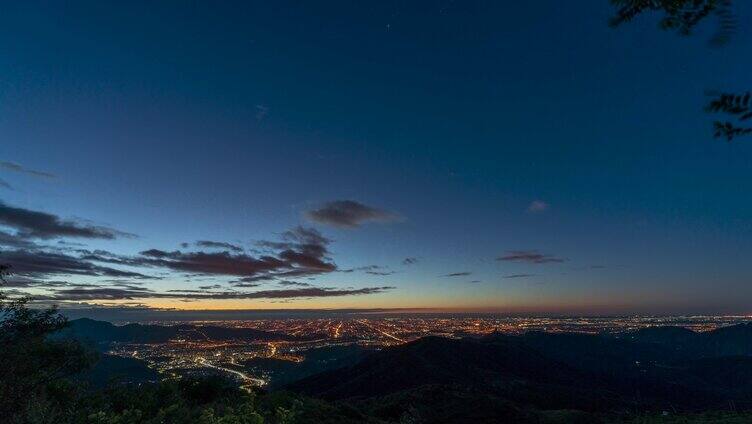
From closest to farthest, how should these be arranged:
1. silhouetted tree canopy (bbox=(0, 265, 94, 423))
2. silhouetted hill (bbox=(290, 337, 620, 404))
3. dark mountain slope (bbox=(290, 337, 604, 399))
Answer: silhouetted tree canopy (bbox=(0, 265, 94, 423))
silhouetted hill (bbox=(290, 337, 620, 404))
dark mountain slope (bbox=(290, 337, 604, 399))

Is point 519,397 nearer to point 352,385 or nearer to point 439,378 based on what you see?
point 439,378

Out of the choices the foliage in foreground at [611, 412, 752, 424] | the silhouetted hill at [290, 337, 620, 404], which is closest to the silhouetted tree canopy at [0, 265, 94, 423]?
the foliage in foreground at [611, 412, 752, 424]

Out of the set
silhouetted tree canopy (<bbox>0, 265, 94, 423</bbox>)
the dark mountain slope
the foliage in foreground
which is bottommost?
the dark mountain slope

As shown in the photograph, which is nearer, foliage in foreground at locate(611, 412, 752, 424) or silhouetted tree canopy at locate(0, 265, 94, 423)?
silhouetted tree canopy at locate(0, 265, 94, 423)

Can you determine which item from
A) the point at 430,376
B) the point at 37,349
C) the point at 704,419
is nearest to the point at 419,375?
the point at 430,376

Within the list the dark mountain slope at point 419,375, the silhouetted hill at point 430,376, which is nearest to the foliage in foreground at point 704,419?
the silhouetted hill at point 430,376

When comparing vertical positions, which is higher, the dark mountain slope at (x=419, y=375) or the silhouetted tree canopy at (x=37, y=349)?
the silhouetted tree canopy at (x=37, y=349)

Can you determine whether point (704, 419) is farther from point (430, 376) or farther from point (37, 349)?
point (430, 376)

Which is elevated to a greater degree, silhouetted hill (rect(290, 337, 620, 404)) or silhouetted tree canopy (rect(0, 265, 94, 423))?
silhouetted tree canopy (rect(0, 265, 94, 423))

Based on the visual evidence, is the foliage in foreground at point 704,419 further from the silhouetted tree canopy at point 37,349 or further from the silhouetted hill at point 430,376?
the silhouetted hill at point 430,376

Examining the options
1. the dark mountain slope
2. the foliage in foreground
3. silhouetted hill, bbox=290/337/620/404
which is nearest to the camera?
the foliage in foreground

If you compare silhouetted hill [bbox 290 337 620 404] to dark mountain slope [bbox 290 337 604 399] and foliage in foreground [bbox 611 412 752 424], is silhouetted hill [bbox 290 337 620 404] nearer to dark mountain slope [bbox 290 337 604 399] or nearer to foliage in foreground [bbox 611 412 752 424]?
dark mountain slope [bbox 290 337 604 399]
